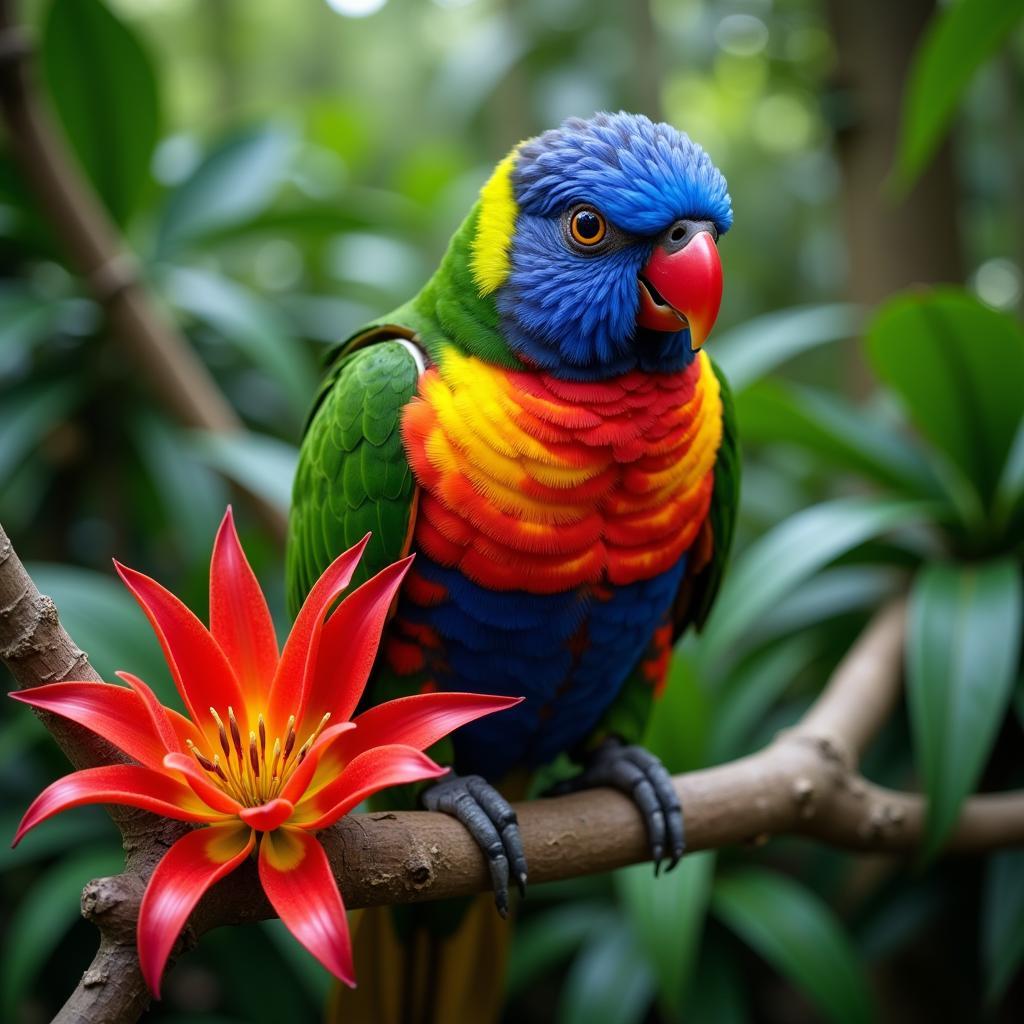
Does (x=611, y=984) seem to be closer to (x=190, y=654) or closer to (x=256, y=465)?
(x=256, y=465)

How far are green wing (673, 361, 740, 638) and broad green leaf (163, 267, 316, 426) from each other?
1.32 metres

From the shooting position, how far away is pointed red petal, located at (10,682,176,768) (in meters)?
0.85

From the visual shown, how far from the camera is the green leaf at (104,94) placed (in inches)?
101

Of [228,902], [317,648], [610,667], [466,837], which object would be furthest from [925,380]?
[228,902]

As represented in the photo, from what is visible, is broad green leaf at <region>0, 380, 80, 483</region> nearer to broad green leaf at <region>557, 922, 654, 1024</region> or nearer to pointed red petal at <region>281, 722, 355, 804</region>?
broad green leaf at <region>557, 922, 654, 1024</region>

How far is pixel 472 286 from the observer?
129 cm

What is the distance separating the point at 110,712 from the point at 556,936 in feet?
4.93

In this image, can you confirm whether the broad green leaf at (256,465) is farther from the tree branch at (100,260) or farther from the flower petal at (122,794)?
the flower petal at (122,794)

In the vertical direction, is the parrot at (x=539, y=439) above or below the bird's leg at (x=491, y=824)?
above

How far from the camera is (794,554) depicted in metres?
1.92

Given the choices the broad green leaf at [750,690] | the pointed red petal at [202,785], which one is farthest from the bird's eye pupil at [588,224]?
the broad green leaf at [750,690]

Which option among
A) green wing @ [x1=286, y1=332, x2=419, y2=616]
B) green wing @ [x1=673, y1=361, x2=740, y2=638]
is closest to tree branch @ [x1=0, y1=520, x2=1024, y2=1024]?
green wing @ [x1=673, y1=361, x2=740, y2=638]

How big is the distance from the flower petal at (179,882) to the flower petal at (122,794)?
1.0 inches

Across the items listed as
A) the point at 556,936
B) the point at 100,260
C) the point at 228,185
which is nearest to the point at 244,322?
the point at 100,260
